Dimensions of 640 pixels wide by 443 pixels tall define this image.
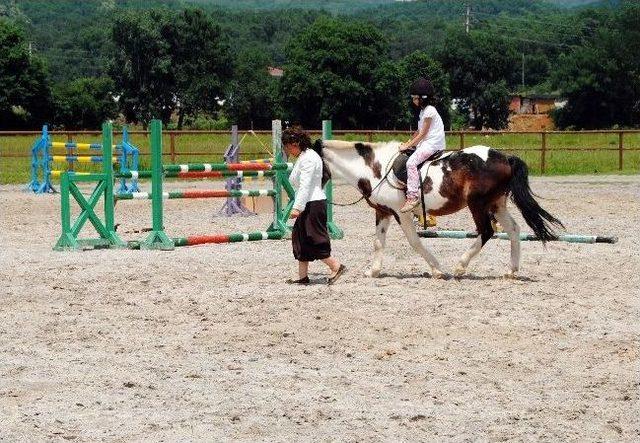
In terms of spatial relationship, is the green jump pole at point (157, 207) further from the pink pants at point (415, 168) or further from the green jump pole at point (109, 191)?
the pink pants at point (415, 168)

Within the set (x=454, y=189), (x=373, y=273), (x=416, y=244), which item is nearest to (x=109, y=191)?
(x=373, y=273)

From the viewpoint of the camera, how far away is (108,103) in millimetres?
97062

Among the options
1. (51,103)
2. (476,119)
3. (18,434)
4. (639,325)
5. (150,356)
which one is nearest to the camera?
(18,434)

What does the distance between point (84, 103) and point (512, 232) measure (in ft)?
270

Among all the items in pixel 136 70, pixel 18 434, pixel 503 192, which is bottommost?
pixel 18 434

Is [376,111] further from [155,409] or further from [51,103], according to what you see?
[155,409]

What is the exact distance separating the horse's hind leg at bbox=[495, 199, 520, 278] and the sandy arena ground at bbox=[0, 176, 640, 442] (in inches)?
13.3

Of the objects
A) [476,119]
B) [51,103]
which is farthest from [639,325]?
[476,119]

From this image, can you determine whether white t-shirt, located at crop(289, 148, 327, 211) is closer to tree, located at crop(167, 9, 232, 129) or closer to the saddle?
the saddle

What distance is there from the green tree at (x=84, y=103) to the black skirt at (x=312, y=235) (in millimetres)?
75003

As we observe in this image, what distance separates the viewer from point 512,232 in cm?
1202

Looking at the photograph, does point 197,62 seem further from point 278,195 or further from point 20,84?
point 278,195

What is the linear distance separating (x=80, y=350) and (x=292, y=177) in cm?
400

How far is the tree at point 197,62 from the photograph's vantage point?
101 m
